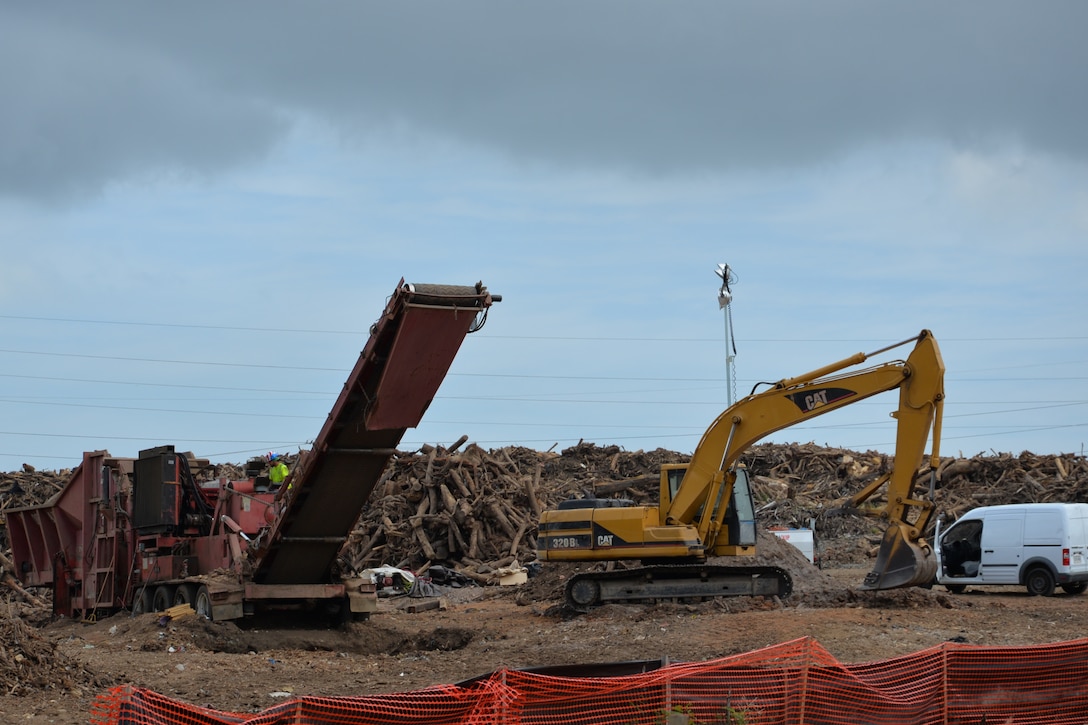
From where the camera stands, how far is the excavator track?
1980 cm

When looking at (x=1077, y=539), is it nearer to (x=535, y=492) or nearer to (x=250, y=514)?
(x=535, y=492)

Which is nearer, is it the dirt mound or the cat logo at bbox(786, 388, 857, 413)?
the dirt mound

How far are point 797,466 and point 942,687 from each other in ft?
108

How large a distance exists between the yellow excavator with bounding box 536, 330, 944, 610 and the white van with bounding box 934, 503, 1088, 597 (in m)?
4.46

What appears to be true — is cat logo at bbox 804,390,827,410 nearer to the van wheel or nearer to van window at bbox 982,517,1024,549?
van window at bbox 982,517,1024,549

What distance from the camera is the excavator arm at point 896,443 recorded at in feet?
58.7

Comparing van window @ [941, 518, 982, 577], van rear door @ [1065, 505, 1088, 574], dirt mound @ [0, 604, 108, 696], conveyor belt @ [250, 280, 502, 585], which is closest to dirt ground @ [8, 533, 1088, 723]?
dirt mound @ [0, 604, 108, 696]

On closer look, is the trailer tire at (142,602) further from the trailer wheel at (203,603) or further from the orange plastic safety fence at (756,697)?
the orange plastic safety fence at (756,697)

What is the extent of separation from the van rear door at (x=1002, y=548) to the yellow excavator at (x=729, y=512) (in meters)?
4.52

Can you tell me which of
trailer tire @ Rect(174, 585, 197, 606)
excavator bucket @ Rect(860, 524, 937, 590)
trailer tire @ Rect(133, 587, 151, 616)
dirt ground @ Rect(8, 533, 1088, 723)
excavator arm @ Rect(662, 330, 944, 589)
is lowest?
dirt ground @ Rect(8, 533, 1088, 723)

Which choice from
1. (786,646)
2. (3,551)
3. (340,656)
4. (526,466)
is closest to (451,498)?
(526,466)

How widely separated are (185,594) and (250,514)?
1.48m

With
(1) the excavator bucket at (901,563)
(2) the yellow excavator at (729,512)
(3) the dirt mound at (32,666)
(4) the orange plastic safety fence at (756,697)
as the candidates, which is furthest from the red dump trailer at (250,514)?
(1) the excavator bucket at (901,563)

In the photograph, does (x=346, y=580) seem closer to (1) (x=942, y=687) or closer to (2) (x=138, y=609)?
(2) (x=138, y=609)
